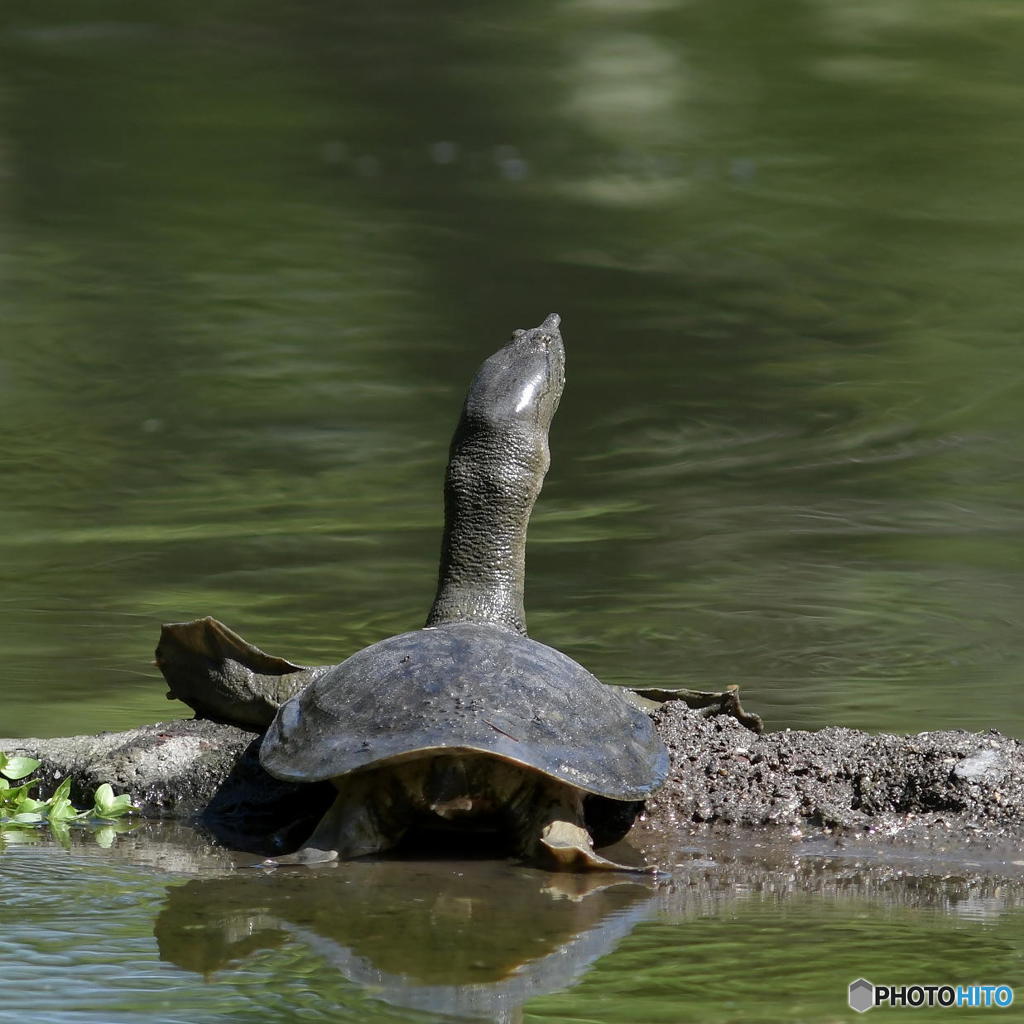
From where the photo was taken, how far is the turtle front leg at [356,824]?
11.7 feet

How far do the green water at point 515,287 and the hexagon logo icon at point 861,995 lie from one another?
21.1ft

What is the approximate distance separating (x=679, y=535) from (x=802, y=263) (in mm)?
3772

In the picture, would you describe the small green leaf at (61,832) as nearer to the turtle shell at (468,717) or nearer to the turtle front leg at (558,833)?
the turtle shell at (468,717)

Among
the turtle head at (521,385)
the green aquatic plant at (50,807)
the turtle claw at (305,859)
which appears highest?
the turtle head at (521,385)

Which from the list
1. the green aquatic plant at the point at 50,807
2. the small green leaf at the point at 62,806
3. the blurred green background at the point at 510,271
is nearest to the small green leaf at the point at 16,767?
the green aquatic plant at the point at 50,807

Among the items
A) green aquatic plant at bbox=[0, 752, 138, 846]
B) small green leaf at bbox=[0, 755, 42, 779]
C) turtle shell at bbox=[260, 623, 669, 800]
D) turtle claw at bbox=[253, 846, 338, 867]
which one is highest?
turtle shell at bbox=[260, 623, 669, 800]

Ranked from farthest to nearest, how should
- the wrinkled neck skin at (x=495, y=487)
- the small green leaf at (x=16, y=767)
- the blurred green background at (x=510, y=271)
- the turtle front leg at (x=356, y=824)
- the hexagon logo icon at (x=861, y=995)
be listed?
the blurred green background at (x=510, y=271), the wrinkled neck skin at (x=495, y=487), the small green leaf at (x=16, y=767), the turtle front leg at (x=356, y=824), the hexagon logo icon at (x=861, y=995)

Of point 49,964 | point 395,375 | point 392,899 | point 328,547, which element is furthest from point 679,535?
point 49,964

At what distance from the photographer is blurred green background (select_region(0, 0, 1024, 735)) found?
1093 centimetres

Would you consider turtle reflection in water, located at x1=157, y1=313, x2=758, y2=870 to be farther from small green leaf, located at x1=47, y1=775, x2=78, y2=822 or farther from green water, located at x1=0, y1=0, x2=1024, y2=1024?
green water, located at x1=0, y1=0, x2=1024, y2=1024

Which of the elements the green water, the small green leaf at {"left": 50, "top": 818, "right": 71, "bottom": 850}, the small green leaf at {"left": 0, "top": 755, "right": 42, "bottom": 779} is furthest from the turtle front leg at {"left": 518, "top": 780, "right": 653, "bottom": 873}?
the green water

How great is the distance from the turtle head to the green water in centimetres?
348

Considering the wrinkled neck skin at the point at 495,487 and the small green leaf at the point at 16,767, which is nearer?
the small green leaf at the point at 16,767

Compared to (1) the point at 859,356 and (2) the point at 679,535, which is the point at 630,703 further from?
(1) the point at 859,356
